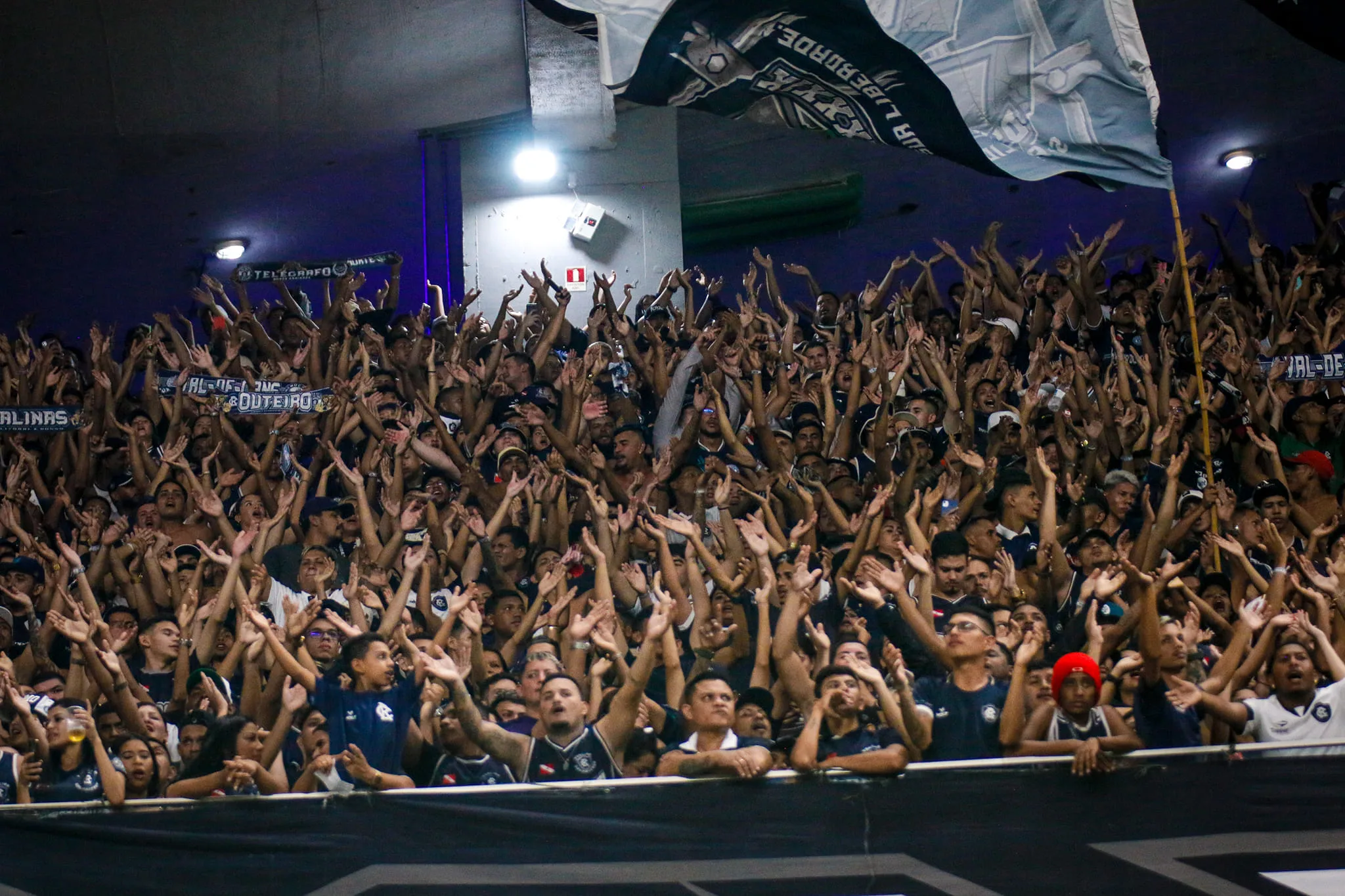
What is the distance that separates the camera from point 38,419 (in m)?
7.52

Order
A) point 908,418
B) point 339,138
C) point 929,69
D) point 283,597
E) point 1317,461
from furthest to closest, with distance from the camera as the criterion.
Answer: point 339,138
point 908,418
point 1317,461
point 283,597
point 929,69

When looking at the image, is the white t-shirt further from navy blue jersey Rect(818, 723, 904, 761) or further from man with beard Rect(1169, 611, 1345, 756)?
man with beard Rect(1169, 611, 1345, 756)

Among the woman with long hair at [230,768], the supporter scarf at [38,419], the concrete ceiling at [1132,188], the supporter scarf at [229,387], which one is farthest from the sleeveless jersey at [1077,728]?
the concrete ceiling at [1132,188]

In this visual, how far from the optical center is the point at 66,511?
7801mm

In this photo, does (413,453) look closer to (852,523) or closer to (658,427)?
(658,427)

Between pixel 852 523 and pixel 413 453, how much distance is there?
248 cm

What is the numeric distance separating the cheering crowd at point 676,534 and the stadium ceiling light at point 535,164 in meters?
0.85

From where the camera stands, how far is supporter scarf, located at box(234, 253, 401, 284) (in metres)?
9.91

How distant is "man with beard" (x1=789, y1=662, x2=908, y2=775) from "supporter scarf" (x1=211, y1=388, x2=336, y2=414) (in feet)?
11.0

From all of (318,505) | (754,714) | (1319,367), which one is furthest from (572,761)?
(1319,367)

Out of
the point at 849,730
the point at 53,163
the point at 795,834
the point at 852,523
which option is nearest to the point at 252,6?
the point at 53,163

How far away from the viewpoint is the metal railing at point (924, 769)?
4.04 m

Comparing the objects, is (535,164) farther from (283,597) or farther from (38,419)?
(283,597)

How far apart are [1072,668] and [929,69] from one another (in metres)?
2.63
